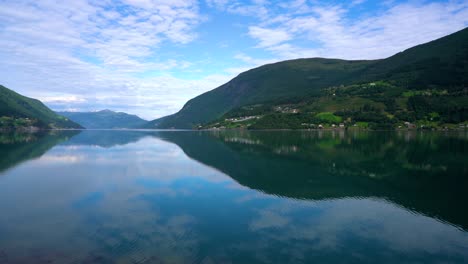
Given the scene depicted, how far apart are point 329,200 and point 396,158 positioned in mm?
40701

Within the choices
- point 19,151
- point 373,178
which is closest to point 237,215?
point 373,178

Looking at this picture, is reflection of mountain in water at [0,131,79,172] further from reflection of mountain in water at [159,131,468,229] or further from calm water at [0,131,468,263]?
reflection of mountain in water at [159,131,468,229]

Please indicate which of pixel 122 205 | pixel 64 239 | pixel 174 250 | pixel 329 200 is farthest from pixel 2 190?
pixel 329 200

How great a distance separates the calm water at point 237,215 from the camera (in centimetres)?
1875

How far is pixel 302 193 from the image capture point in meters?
35.4

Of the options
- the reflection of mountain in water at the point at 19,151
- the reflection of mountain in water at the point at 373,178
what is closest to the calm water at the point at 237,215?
the reflection of mountain in water at the point at 373,178

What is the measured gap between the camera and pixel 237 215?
2733cm

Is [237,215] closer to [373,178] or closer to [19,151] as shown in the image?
[373,178]

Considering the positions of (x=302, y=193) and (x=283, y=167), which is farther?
(x=283, y=167)

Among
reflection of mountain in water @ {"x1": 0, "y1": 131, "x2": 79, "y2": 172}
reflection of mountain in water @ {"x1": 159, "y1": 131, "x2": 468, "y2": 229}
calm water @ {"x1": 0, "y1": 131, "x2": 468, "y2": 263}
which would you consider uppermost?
reflection of mountain in water @ {"x1": 0, "y1": 131, "x2": 79, "y2": 172}

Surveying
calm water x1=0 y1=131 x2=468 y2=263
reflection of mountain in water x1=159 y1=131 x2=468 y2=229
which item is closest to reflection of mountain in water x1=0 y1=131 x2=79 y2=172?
calm water x1=0 y1=131 x2=468 y2=263

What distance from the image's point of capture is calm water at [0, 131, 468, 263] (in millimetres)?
18750

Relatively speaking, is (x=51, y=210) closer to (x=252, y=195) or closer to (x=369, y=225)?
(x=252, y=195)

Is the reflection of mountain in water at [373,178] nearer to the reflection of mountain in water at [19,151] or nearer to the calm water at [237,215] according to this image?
the calm water at [237,215]
